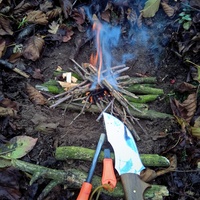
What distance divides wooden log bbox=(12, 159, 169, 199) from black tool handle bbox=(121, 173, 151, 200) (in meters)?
0.10

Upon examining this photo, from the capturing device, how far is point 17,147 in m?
2.07

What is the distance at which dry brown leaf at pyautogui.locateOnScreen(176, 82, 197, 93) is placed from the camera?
2752mm

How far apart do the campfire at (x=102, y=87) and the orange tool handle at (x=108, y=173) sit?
634 millimetres

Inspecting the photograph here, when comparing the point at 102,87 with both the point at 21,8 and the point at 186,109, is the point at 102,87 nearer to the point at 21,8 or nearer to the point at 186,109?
the point at 186,109

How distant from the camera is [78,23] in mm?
3164

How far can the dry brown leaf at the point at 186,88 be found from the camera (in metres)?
2.75

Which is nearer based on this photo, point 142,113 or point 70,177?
point 70,177

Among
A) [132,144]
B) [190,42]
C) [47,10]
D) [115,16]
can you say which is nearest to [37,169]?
[132,144]

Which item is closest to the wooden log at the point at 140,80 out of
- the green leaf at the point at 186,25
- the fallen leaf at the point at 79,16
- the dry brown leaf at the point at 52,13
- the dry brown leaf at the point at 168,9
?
the green leaf at the point at 186,25

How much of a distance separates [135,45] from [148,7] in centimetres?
76

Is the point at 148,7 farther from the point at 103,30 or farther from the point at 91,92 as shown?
the point at 91,92

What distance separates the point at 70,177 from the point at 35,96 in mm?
1399

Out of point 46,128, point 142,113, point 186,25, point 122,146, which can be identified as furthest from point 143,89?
point 46,128

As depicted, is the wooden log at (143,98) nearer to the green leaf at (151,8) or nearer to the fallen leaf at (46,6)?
the green leaf at (151,8)
